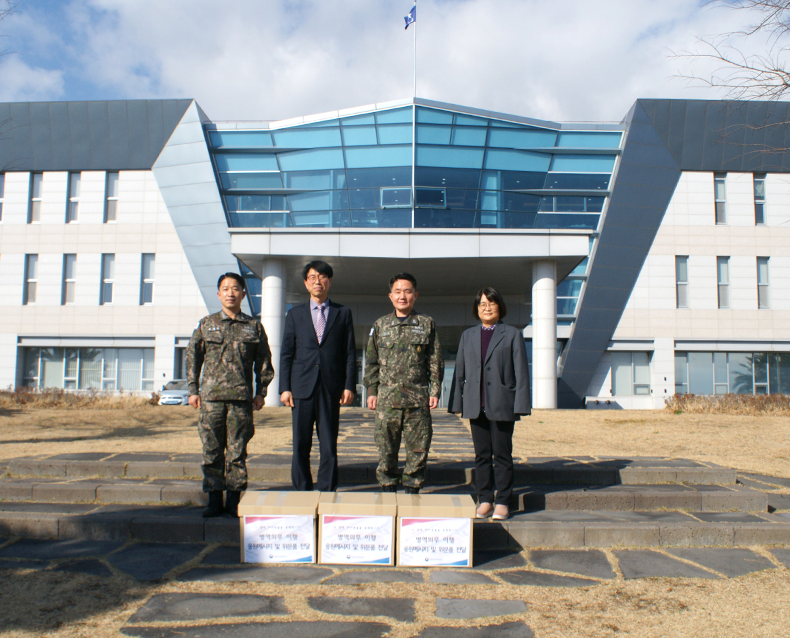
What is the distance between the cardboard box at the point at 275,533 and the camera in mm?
3822

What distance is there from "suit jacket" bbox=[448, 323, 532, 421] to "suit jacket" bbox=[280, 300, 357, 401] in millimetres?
941

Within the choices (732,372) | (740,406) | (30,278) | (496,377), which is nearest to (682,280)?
(732,372)

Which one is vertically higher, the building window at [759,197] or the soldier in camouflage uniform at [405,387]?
the building window at [759,197]

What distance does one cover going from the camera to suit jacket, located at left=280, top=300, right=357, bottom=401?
15.9 ft

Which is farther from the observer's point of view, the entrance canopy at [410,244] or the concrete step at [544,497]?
the entrance canopy at [410,244]

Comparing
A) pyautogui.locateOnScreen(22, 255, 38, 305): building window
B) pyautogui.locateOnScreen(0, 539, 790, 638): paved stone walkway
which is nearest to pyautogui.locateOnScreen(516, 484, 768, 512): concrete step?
pyautogui.locateOnScreen(0, 539, 790, 638): paved stone walkway

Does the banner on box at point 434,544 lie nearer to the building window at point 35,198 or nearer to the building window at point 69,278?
the building window at point 69,278

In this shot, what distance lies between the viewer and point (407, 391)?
465 centimetres

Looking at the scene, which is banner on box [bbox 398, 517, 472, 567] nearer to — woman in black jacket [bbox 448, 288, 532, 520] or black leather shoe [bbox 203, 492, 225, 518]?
woman in black jacket [bbox 448, 288, 532, 520]

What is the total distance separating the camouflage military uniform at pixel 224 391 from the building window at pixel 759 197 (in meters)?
27.6

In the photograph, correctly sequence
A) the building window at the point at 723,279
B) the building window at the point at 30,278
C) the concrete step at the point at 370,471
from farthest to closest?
the building window at the point at 30,278 → the building window at the point at 723,279 → the concrete step at the point at 370,471

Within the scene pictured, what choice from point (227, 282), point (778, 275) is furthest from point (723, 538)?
point (778, 275)

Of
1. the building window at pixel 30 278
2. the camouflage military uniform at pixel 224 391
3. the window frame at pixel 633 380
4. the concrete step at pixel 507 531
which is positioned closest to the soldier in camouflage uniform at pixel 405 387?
the concrete step at pixel 507 531

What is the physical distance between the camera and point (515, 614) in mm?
3148
